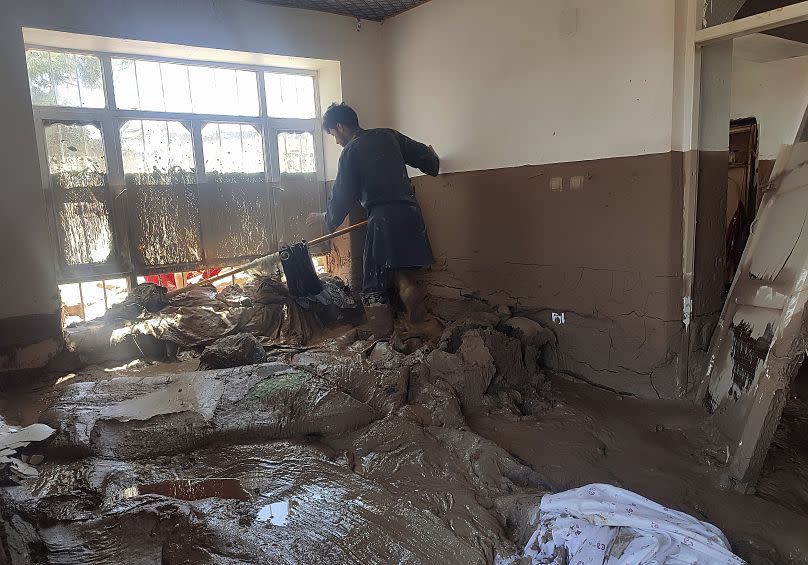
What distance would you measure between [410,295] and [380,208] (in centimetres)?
75

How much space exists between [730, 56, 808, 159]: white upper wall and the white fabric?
455 centimetres

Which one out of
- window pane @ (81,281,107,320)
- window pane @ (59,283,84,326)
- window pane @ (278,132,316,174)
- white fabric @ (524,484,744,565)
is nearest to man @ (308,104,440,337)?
window pane @ (278,132,316,174)

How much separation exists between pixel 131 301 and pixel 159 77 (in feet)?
6.39

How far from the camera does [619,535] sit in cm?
182

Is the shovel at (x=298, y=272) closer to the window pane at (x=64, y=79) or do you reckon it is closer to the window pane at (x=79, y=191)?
the window pane at (x=79, y=191)

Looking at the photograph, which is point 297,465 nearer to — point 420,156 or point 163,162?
point 420,156

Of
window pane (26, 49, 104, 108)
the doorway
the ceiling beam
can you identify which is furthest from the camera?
the doorway

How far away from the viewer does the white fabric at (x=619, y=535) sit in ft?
5.81

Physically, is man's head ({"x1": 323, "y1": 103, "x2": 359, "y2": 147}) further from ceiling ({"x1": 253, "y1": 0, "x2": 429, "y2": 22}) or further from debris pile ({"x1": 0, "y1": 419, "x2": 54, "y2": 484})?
debris pile ({"x1": 0, "y1": 419, "x2": 54, "y2": 484})

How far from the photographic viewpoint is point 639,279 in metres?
3.42

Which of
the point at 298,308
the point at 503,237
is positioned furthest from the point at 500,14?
the point at 298,308

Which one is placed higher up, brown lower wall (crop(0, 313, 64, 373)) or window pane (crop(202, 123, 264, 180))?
window pane (crop(202, 123, 264, 180))

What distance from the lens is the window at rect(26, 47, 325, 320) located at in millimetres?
4301

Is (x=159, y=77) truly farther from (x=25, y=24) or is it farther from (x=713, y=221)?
(x=713, y=221)
